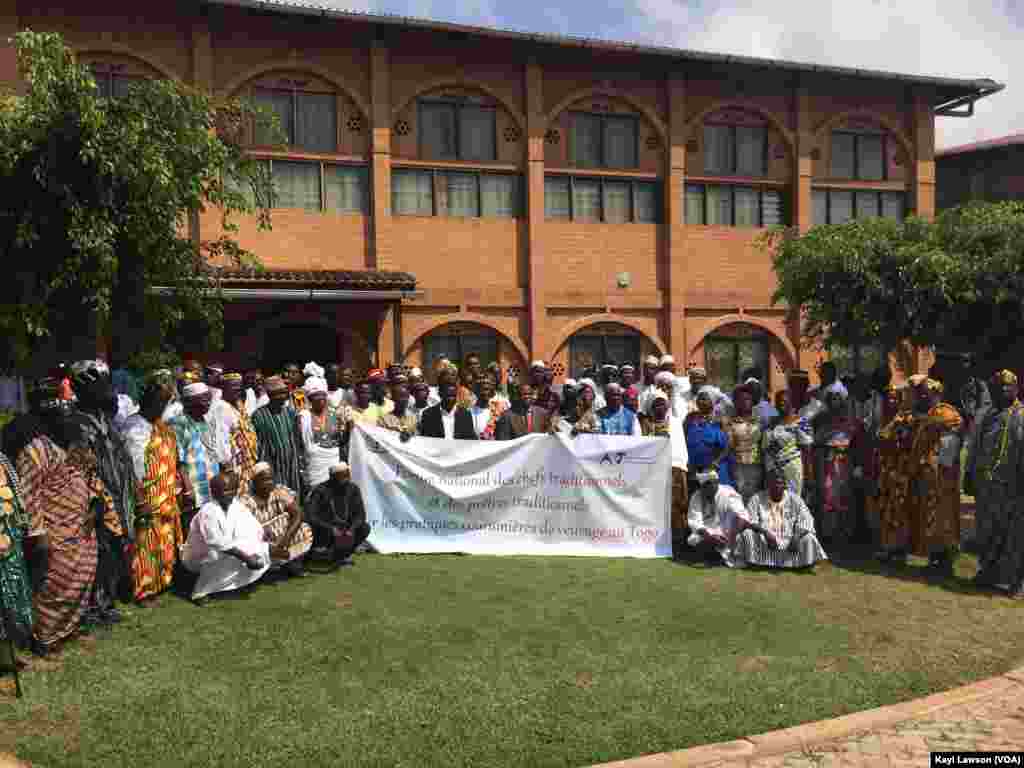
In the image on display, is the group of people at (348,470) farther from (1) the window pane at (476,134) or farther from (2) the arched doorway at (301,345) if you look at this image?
(1) the window pane at (476,134)

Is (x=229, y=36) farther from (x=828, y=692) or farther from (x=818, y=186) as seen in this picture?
(x=828, y=692)

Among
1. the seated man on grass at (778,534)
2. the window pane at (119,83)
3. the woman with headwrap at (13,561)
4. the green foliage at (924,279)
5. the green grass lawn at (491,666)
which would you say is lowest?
the green grass lawn at (491,666)

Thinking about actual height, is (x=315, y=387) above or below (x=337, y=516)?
above

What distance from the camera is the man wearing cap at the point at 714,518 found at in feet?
26.7

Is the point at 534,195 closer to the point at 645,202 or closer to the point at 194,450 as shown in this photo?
the point at 645,202

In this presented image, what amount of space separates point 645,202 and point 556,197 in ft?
7.06

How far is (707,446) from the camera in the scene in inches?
334

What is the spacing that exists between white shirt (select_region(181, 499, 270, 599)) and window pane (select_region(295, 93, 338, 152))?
11.7m

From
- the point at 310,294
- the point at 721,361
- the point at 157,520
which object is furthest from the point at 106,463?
the point at 721,361

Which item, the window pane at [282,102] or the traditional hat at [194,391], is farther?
the window pane at [282,102]

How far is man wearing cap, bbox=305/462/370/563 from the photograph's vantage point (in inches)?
303

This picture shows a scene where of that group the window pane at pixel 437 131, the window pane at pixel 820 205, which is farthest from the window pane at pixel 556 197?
the window pane at pixel 820 205

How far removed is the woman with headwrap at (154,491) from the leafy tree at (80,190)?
2.80 feet

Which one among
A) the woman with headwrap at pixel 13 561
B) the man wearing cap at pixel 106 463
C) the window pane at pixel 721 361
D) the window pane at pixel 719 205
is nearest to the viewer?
the woman with headwrap at pixel 13 561
